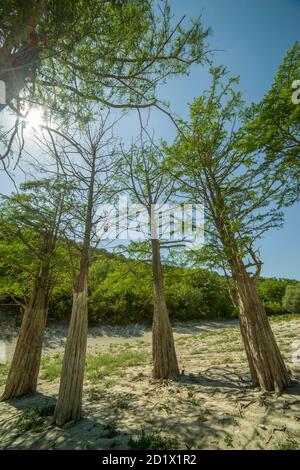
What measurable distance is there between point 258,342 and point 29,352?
5.67 m

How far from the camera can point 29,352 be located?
649cm

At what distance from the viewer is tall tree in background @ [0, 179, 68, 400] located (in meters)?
6.22

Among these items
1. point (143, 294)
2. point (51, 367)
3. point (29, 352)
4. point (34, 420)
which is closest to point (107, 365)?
point (51, 367)

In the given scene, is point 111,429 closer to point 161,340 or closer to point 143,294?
point 161,340

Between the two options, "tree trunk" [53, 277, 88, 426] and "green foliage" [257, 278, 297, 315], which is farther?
"green foliage" [257, 278, 297, 315]

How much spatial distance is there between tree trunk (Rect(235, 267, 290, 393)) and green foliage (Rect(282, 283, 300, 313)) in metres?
21.4

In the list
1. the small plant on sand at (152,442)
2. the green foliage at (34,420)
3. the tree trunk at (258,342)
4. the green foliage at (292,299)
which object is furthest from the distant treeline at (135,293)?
the small plant on sand at (152,442)

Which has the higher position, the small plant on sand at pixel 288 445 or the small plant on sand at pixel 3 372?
the small plant on sand at pixel 288 445

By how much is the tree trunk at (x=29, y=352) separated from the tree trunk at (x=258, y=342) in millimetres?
5265

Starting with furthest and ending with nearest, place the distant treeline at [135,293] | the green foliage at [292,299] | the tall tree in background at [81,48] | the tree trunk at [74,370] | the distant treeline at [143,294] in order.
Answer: the green foliage at [292,299] → the distant treeline at [143,294] → the distant treeline at [135,293] → the tree trunk at [74,370] → the tall tree in background at [81,48]

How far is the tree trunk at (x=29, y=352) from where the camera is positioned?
6.38 metres

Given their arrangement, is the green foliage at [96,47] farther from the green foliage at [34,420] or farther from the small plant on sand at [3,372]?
the small plant on sand at [3,372]

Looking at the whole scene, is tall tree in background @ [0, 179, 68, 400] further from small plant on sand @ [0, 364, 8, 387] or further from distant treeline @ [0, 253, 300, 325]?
small plant on sand @ [0, 364, 8, 387]

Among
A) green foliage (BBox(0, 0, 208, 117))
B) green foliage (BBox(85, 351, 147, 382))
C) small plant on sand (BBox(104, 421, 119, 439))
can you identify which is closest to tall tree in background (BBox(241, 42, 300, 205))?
green foliage (BBox(0, 0, 208, 117))
